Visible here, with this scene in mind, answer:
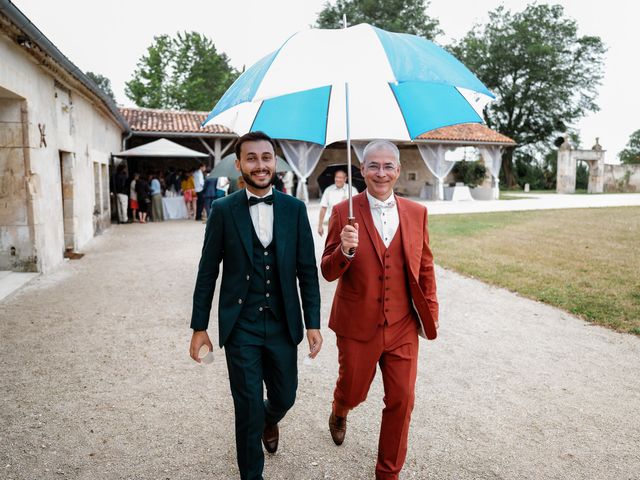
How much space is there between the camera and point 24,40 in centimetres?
648

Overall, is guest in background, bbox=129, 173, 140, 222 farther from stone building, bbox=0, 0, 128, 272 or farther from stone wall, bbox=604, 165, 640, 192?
stone wall, bbox=604, 165, 640, 192

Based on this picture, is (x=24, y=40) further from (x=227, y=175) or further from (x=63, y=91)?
(x=227, y=175)

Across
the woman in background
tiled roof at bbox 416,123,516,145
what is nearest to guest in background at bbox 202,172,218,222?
the woman in background

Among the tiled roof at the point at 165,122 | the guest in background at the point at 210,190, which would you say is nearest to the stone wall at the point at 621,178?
the tiled roof at the point at 165,122

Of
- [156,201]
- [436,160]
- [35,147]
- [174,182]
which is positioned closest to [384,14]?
[436,160]

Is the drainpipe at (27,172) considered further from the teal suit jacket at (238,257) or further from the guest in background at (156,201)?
the guest in background at (156,201)

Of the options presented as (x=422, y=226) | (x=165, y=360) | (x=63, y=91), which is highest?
(x=63, y=91)

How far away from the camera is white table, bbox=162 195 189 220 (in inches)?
715

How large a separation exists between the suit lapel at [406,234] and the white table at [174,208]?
16.7 metres

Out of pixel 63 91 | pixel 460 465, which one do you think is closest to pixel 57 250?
pixel 63 91

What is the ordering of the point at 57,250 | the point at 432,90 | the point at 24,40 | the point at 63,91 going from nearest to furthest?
the point at 432,90 → the point at 24,40 → the point at 57,250 → the point at 63,91

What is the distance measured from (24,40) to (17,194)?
2.20 m

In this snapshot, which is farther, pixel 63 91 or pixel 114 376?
pixel 63 91

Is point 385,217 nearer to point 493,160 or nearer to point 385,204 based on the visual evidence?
point 385,204
